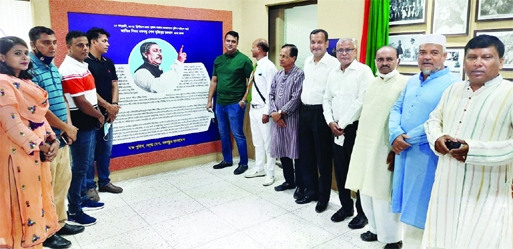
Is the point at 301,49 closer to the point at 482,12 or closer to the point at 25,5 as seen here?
the point at 482,12

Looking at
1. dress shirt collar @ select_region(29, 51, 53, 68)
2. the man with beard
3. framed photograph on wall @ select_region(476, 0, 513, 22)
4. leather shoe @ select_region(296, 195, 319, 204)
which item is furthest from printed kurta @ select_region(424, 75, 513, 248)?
the man with beard

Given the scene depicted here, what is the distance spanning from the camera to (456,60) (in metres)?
2.90

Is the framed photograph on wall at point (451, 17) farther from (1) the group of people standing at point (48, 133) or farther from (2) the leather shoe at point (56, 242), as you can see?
(2) the leather shoe at point (56, 242)

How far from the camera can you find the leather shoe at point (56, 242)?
105 inches

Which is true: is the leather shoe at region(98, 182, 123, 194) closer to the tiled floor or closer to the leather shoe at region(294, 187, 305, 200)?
the tiled floor

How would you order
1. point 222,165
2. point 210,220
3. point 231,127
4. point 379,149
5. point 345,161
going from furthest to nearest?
1. point 222,165
2. point 231,127
3. point 210,220
4. point 345,161
5. point 379,149

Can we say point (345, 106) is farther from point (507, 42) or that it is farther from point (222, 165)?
point (222, 165)

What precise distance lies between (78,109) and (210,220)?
1.46 metres

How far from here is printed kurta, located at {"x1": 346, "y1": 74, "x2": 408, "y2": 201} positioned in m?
2.49

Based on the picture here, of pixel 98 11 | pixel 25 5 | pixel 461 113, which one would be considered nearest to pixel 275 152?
pixel 461 113

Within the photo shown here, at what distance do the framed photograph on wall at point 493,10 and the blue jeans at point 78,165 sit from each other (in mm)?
3298

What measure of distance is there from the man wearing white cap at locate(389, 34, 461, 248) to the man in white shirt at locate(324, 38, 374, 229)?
1.71 ft

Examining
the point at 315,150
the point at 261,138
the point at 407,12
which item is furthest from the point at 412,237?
the point at 261,138

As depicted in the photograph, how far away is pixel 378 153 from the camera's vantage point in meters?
2.51
